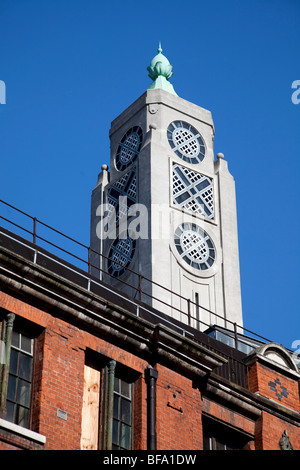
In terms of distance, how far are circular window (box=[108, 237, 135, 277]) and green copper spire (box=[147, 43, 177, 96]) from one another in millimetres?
12202

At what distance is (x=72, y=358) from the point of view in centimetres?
2356

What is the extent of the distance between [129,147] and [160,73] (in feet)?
24.4

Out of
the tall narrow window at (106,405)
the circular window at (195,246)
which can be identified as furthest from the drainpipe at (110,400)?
the circular window at (195,246)

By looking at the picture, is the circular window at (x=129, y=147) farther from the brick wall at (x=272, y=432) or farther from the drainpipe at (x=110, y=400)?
the drainpipe at (x=110, y=400)

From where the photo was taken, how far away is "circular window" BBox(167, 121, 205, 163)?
7006 centimetres

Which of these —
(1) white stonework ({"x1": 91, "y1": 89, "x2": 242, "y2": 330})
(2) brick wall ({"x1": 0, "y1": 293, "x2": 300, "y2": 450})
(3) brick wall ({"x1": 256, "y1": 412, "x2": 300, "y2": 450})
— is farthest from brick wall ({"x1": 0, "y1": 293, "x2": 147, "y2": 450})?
(1) white stonework ({"x1": 91, "y1": 89, "x2": 242, "y2": 330})

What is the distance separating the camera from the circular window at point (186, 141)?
2758 inches

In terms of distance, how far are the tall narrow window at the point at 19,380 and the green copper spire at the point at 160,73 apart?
51.5 metres

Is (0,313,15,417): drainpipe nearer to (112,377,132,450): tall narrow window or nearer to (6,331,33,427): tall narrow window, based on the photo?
(6,331,33,427): tall narrow window

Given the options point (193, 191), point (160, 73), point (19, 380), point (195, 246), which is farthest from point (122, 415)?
point (160, 73)

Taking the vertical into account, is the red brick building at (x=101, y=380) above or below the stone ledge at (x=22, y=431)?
above

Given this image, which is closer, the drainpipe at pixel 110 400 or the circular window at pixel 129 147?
the drainpipe at pixel 110 400

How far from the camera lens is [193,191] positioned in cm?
6906
